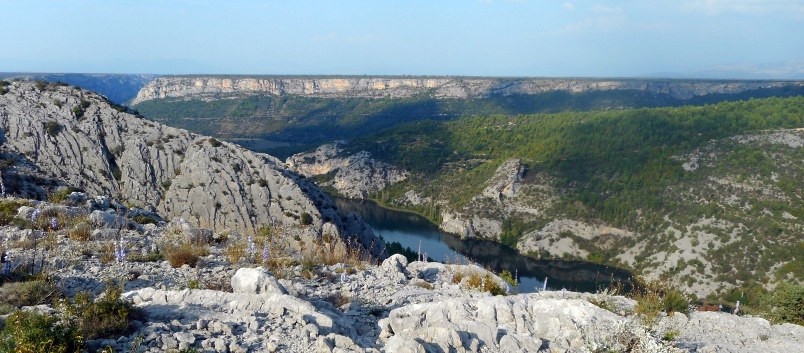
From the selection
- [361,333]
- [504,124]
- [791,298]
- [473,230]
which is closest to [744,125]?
[473,230]

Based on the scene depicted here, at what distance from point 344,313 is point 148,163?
21931 mm

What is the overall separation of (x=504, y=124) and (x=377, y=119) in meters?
59.6

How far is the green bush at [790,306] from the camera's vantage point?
6930mm

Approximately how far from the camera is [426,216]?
78250 millimetres

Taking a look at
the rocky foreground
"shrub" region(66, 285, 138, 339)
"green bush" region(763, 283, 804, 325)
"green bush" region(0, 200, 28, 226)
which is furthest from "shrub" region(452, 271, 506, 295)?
"green bush" region(0, 200, 28, 226)

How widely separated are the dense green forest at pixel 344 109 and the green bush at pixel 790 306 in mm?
127866

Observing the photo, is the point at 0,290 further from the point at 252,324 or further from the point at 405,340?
the point at 405,340

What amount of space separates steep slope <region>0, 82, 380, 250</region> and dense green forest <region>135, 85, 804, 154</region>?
352 ft

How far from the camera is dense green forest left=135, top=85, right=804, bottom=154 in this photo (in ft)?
457

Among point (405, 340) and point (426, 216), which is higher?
point (405, 340)

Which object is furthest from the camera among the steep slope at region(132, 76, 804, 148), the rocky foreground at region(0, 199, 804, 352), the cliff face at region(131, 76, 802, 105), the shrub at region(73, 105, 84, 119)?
the cliff face at region(131, 76, 802, 105)

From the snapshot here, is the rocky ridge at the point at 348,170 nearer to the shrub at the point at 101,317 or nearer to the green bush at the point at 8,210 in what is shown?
the green bush at the point at 8,210

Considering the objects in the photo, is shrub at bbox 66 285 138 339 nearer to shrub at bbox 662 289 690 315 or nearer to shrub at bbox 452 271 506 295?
shrub at bbox 452 271 506 295

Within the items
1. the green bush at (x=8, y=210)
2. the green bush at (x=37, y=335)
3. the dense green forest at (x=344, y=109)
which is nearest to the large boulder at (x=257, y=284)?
the green bush at (x=37, y=335)
